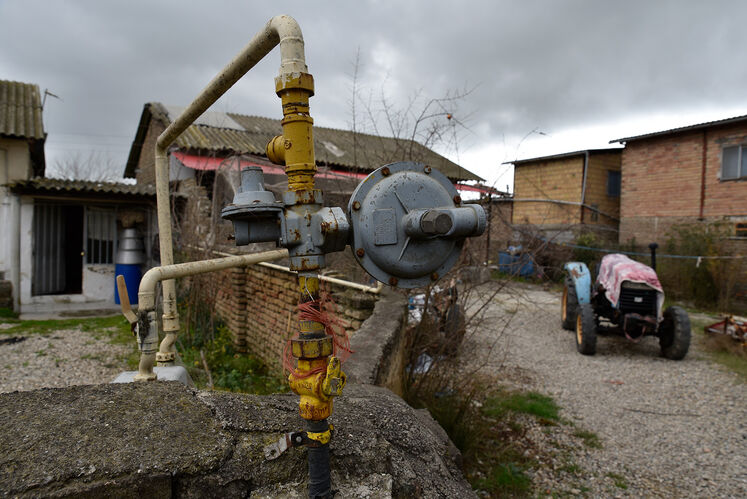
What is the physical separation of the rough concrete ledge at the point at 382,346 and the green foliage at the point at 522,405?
1387 mm

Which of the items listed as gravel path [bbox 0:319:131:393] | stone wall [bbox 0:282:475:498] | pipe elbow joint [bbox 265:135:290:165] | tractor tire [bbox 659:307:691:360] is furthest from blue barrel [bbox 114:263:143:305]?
tractor tire [bbox 659:307:691:360]

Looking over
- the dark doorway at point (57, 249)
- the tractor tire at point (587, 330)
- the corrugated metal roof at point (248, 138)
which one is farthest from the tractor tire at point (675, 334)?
the dark doorway at point (57, 249)

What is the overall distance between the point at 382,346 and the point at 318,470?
5.76ft

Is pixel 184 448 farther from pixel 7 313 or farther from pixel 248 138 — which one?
pixel 248 138

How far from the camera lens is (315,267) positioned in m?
1.30

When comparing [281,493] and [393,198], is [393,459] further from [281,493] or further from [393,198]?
[393,198]

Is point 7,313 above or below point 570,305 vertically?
below

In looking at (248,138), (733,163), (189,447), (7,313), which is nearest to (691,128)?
(733,163)

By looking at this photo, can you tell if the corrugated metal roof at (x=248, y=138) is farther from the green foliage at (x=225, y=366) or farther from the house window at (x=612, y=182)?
the house window at (x=612, y=182)

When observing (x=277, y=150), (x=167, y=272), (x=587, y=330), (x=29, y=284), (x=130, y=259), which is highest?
(x=277, y=150)

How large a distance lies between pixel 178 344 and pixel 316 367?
5.93 meters

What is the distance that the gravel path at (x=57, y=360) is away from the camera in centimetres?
535

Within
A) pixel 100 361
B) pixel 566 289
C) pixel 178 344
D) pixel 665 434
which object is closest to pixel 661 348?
pixel 566 289

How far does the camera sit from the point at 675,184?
12336mm
